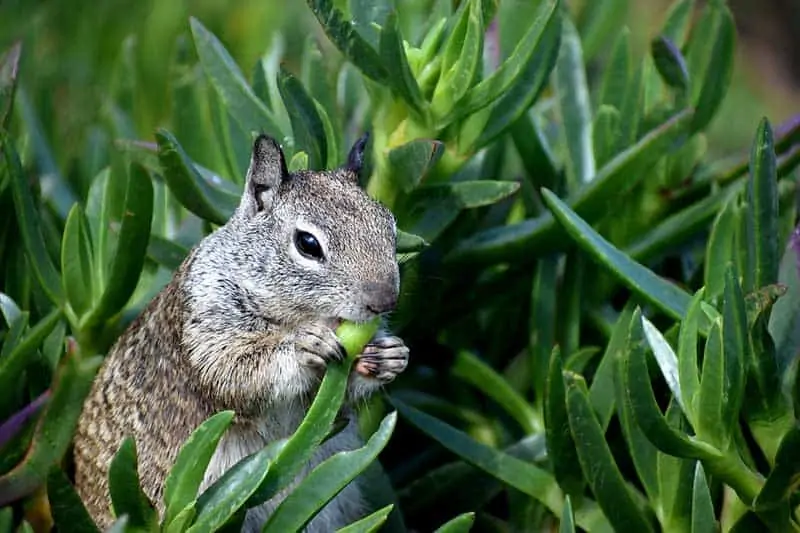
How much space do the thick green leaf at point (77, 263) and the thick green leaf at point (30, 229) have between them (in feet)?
0.11

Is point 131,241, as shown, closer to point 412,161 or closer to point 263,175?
point 263,175

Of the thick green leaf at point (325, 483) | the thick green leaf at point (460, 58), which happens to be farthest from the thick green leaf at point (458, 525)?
the thick green leaf at point (460, 58)

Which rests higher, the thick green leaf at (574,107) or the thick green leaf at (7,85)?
the thick green leaf at (574,107)

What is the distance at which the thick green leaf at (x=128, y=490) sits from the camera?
1487mm

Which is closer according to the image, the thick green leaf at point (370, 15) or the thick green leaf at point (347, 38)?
the thick green leaf at point (347, 38)

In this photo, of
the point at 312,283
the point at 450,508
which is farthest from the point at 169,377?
the point at 450,508

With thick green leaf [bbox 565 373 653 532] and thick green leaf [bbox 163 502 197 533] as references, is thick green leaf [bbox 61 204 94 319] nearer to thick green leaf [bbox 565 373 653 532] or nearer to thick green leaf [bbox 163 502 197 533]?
thick green leaf [bbox 163 502 197 533]

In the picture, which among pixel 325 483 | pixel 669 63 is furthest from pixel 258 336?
Answer: pixel 669 63

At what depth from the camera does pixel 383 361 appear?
1.78 meters

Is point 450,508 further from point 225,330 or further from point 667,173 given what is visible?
point 667,173

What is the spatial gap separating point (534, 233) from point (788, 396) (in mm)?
530

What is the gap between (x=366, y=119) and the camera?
251 centimetres

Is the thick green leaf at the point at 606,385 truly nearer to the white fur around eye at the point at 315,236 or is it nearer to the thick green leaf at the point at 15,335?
the white fur around eye at the point at 315,236

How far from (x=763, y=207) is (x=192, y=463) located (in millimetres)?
927
